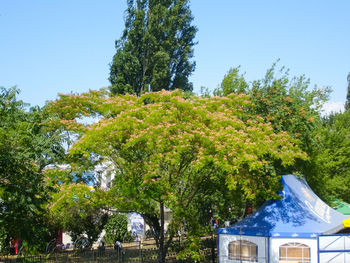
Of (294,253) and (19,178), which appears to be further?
(294,253)

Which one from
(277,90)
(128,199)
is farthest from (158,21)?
(128,199)

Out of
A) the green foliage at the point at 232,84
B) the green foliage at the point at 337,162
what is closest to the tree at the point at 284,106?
the green foliage at the point at 232,84

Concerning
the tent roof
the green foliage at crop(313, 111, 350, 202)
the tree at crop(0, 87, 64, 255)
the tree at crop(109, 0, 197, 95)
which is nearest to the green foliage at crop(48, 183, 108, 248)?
the tree at crop(0, 87, 64, 255)

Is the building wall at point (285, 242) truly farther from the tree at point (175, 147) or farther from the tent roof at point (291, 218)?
the tree at point (175, 147)

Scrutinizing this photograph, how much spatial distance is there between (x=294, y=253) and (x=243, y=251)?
2179 mm

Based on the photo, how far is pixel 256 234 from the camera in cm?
1565

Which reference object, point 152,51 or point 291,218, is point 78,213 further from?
point 152,51

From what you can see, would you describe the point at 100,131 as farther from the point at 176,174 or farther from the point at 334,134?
the point at 334,134

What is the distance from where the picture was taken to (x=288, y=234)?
49.3ft

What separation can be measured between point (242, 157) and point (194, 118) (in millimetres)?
2617

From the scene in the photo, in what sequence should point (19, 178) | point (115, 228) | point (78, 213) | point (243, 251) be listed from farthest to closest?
point (115, 228) < point (78, 213) < point (243, 251) < point (19, 178)

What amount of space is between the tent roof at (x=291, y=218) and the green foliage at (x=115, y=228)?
13.4 m

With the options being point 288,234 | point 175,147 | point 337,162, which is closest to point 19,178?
point 175,147

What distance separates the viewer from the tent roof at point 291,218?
1518 cm
